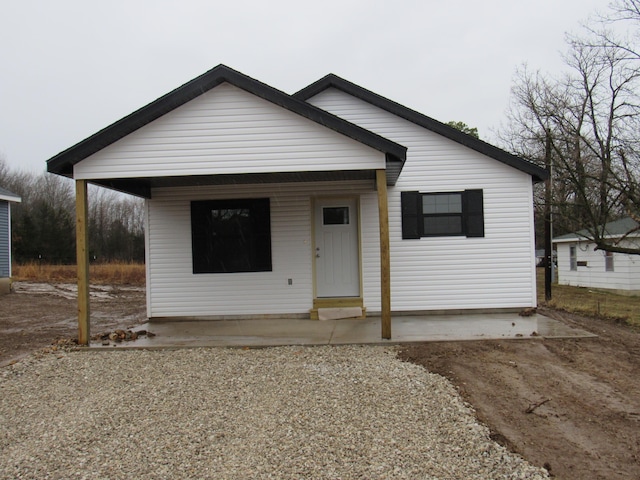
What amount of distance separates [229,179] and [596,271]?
19.3 m

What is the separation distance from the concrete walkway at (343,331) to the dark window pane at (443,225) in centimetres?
154

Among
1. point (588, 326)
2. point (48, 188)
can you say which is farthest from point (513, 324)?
point (48, 188)

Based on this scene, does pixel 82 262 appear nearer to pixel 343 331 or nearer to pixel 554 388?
pixel 343 331

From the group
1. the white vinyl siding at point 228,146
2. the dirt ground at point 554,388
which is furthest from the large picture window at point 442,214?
the dirt ground at point 554,388

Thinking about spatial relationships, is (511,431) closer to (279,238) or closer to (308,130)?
(308,130)

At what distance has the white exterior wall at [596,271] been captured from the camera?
63.9 ft

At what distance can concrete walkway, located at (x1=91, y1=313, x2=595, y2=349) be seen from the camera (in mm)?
6828

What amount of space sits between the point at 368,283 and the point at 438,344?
2671mm

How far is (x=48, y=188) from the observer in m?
46.0

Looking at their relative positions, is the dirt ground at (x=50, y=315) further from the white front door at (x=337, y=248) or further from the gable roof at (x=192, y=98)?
the white front door at (x=337, y=248)

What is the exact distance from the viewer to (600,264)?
21.4 meters

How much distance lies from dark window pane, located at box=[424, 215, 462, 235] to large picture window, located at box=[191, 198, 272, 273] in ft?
9.67

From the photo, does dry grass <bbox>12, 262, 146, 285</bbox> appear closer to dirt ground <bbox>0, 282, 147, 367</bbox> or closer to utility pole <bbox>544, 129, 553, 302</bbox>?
dirt ground <bbox>0, 282, 147, 367</bbox>

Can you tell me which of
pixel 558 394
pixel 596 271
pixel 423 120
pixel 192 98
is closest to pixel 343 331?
pixel 558 394
